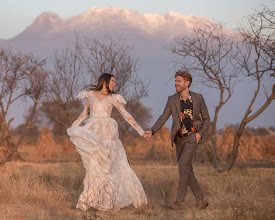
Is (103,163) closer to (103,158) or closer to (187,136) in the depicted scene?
(103,158)

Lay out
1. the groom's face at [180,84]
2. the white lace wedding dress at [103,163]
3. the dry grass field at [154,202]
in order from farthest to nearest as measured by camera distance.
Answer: the groom's face at [180,84]
the white lace wedding dress at [103,163]
the dry grass field at [154,202]

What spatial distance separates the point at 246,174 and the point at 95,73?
7.20 m

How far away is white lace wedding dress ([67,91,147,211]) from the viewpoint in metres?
7.47

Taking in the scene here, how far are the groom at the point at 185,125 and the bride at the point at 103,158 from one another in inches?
25.3

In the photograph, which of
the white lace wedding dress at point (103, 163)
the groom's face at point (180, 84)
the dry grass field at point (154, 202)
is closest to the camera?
the dry grass field at point (154, 202)

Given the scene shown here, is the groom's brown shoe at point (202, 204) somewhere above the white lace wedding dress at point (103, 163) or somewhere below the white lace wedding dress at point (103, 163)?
below

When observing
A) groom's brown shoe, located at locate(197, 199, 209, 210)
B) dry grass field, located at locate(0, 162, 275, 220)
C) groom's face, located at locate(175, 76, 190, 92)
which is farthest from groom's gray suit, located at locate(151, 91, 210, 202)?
dry grass field, located at locate(0, 162, 275, 220)

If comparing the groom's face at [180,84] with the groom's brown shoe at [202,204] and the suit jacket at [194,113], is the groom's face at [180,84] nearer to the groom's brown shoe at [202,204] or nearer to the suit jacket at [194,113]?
the suit jacket at [194,113]

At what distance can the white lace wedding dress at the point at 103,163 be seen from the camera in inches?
294

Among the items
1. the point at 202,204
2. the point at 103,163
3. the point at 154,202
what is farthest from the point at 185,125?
the point at 154,202

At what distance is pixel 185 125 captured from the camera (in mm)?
7602

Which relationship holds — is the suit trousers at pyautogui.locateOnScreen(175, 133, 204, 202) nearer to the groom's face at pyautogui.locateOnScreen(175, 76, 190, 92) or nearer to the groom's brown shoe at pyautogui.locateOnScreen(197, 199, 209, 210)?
the groom's brown shoe at pyautogui.locateOnScreen(197, 199, 209, 210)

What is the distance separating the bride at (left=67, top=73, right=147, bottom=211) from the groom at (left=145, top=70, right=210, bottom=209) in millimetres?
643

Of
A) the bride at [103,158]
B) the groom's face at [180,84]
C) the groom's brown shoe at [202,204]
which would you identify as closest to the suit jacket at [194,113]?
the groom's face at [180,84]
